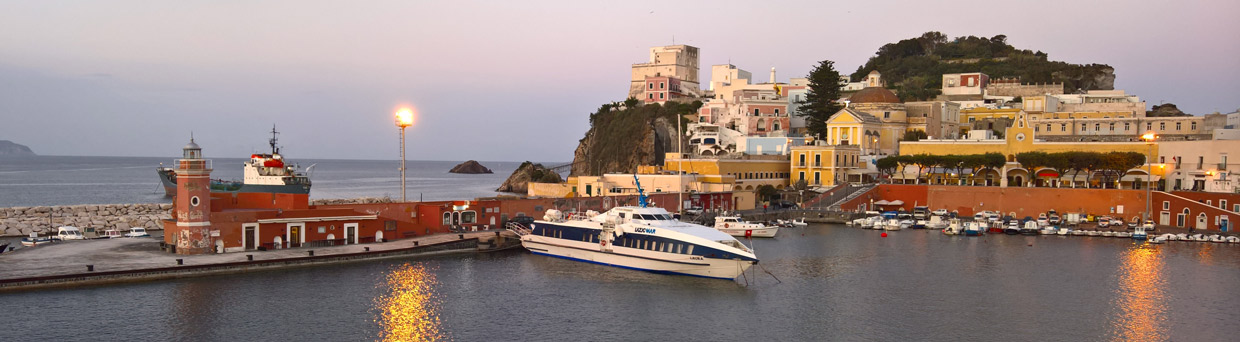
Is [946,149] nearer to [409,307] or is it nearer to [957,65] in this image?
[957,65]

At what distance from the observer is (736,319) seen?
87.5ft

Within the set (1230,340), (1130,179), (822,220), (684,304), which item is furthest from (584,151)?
(1230,340)

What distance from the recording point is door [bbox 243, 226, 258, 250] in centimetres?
3484

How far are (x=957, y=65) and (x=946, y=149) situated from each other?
131 ft

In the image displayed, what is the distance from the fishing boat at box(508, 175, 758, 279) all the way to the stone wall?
23.2 metres

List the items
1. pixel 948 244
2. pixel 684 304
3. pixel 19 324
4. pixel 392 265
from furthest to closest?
pixel 948 244, pixel 392 265, pixel 684 304, pixel 19 324

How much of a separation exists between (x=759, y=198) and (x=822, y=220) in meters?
10.0

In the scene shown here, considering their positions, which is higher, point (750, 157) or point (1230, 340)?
point (750, 157)

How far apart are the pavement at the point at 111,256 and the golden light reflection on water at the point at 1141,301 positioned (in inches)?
1049

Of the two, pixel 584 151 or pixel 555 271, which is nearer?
pixel 555 271

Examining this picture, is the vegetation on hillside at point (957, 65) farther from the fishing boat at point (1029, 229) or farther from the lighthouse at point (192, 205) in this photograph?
the lighthouse at point (192, 205)

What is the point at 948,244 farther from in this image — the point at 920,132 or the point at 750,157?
the point at 920,132

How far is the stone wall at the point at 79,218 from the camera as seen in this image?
44.2 meters

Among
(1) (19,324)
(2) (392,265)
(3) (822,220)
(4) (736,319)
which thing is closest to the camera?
(1) (19,324)
